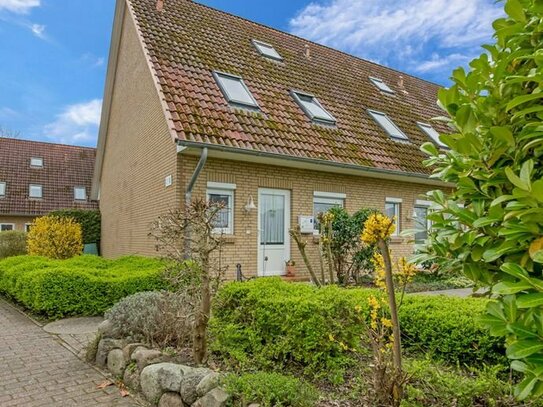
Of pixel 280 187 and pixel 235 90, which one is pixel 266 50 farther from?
pixel 280 187

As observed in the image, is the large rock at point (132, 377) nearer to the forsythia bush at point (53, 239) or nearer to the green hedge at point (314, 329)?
the green hedge at point (314, 329)

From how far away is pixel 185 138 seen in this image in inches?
320

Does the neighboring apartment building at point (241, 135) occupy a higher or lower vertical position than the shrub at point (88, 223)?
higher

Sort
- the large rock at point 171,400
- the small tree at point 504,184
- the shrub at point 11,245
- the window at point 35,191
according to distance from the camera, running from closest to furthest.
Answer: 1. the small tree at point 504,184
2. the large rock at point 171,400
3. the shrub at point 11,245
4. the window at point 35,191

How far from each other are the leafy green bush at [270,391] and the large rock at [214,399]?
6 cm

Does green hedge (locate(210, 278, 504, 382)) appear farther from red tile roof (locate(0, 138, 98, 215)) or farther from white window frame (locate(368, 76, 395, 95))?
red tile roof (locate(0, 138, 98, 215))

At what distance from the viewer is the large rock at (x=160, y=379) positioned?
11.9 feet

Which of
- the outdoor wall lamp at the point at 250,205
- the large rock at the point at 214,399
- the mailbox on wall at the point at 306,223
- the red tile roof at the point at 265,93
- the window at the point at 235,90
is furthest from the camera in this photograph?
the mailbox on wall at the point at 306,223

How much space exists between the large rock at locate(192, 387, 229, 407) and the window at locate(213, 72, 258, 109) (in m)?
7.72

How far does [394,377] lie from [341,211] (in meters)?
6.84

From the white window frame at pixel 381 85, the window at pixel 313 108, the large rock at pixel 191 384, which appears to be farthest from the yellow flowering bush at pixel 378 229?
the white window frame at pixel 381 85

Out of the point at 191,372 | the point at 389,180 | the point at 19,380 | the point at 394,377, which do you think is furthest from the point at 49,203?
the point at 394,377

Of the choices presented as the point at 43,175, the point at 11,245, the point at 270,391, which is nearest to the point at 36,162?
the point at 43,175

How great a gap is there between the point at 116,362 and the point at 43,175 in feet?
77.1
